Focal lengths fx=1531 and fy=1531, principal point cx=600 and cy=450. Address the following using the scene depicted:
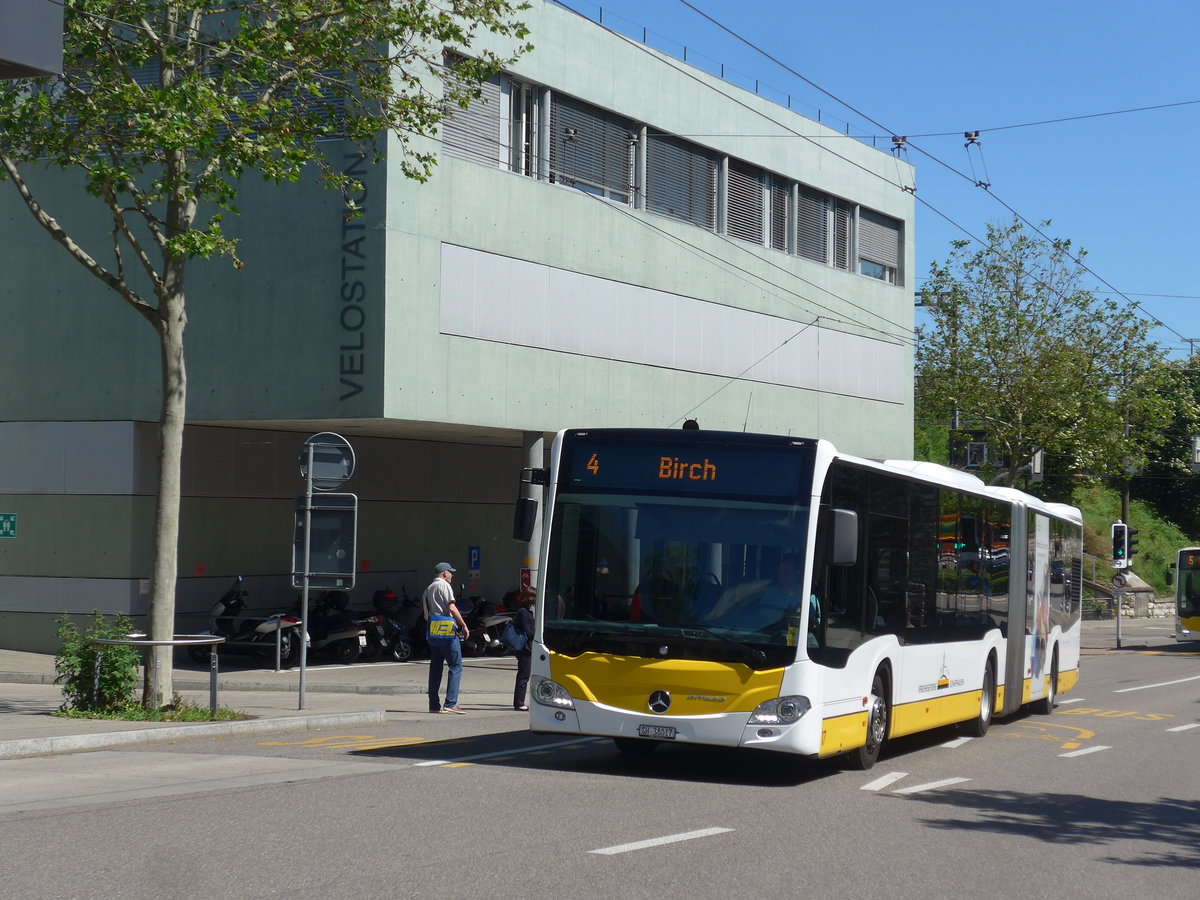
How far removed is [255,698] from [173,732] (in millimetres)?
6117

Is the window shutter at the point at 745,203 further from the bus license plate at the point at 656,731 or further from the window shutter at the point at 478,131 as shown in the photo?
the bus license plate at the point at 656,731

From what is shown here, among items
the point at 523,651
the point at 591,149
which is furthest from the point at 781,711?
the point at 591,149

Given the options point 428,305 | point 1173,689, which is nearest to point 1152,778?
point 1173,689

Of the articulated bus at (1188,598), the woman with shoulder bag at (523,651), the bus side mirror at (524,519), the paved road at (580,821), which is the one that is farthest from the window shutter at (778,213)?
the bus side mirror at (524,519)

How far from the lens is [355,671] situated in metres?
25.8

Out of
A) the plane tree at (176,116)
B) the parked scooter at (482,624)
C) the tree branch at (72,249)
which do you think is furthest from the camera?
the parked scooter at (482,624)

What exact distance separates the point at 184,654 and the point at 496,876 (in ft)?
66.9

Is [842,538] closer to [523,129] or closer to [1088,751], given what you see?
[1088,751]

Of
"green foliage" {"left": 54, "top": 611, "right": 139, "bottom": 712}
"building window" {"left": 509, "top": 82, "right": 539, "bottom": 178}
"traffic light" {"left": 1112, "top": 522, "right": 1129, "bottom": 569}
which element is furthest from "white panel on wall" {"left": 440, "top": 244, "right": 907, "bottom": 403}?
"green foliage" {"left": 54, "top": 611, "right": 139, "bottom": 712}

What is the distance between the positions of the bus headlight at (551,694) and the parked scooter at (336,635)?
1470cm

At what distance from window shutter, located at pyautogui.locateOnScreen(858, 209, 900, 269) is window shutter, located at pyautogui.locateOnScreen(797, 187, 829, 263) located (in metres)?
1.87

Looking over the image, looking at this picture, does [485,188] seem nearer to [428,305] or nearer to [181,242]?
[428,305]

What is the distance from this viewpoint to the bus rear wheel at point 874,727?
12.8 metres

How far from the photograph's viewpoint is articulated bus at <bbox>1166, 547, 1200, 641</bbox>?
137ft
